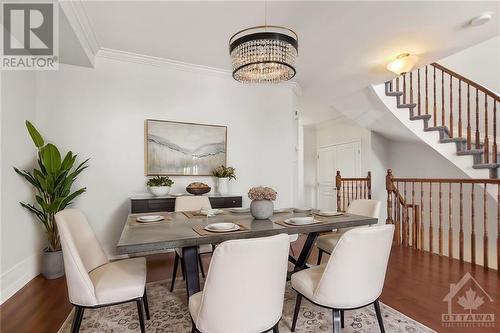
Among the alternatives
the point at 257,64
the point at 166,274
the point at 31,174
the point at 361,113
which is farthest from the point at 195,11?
the point at 361,113

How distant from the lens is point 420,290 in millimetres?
2400

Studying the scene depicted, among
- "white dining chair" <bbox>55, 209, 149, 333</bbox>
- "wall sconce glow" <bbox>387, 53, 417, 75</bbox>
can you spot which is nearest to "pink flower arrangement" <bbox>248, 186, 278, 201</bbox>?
"white dining chair" <bbox>55, 209, 149, 333</bbox>

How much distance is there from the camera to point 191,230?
170cm

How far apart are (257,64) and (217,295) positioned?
1585mm

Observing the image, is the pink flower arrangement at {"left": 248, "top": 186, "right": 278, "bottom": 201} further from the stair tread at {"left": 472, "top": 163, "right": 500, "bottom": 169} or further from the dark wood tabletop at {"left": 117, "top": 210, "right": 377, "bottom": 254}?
the stair tread at {"left": 472, "top": 163, "right": 500, "bottom": 169}

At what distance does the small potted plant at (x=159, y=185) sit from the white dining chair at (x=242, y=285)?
2.19 metres

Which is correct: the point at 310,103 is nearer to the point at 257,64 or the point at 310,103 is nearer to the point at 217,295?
the point at 257,64

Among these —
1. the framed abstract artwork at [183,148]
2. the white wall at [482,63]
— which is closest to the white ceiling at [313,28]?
the framed abstract artwork at [183,148]

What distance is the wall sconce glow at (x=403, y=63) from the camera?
329cm

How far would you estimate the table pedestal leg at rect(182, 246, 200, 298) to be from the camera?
1.68m

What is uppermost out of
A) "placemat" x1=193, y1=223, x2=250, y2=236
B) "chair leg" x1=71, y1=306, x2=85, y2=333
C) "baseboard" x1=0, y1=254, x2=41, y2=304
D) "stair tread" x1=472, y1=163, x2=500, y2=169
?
"stair tread" x1=472, y1=163, x2=500, y2=169
